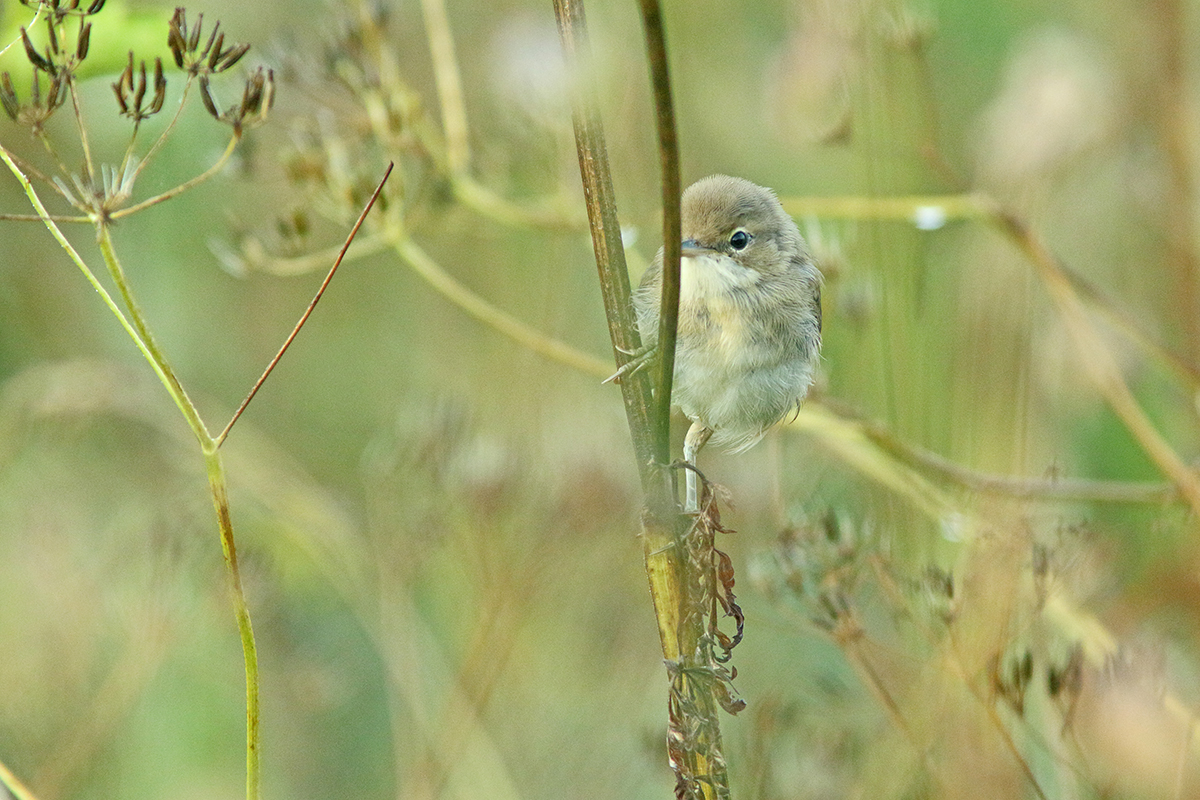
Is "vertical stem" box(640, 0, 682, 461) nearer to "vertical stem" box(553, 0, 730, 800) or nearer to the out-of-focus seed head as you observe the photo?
"vertical stem" box(553, 0, 730, 800)

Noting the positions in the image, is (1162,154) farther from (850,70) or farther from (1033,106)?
(850,70)

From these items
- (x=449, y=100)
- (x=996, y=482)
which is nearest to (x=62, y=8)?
(x=449, y=100)

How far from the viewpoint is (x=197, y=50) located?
1856 mm

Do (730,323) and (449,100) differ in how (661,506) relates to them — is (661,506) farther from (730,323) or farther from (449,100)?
(449,100)

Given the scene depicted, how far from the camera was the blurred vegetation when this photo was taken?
278 centimetres

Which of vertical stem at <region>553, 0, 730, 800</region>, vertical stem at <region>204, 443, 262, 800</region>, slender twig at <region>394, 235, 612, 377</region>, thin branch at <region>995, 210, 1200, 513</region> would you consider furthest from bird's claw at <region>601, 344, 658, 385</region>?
thin branch at <region>995, 210, 1200, 513</region>

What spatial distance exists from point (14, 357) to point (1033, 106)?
3795 millimetres

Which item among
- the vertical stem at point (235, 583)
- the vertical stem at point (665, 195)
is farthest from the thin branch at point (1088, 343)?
the vertical stem at point (235, 583)

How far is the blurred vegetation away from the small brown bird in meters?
0.24

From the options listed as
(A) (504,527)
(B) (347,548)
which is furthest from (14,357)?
(A) (504,527)

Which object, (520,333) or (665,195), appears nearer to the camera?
(665,195)

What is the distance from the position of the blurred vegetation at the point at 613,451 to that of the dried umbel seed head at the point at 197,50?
1.44 ft

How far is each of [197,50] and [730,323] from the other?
1474 mm

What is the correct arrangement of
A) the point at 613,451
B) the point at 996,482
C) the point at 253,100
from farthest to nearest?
the point at 613,451
the point at 996,482
the point at 253,100
